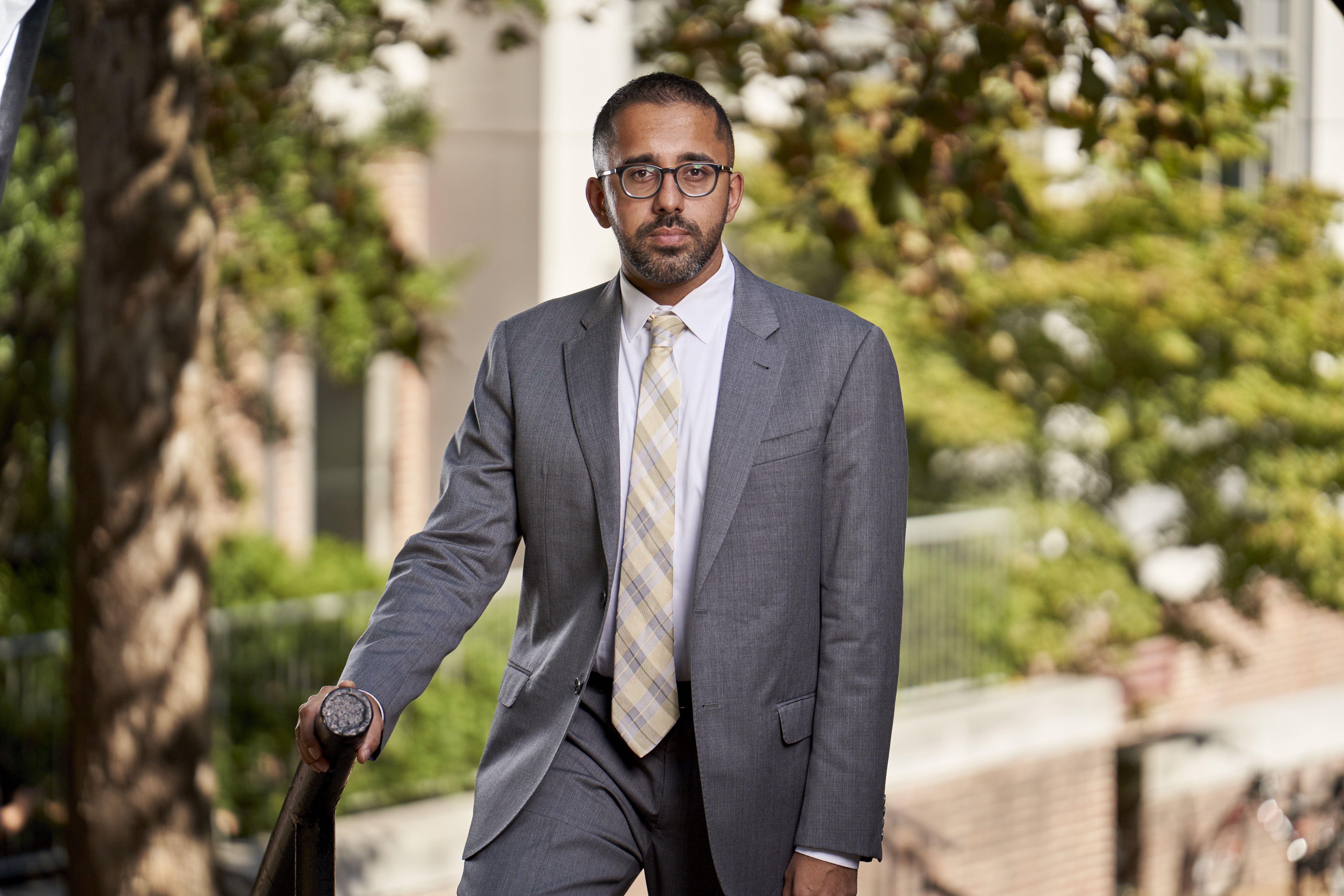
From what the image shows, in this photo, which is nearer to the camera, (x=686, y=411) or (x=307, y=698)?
(x=686, y=411)

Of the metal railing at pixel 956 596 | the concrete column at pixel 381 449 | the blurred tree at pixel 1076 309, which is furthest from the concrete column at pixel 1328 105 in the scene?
the concrete column at pixel 381 449

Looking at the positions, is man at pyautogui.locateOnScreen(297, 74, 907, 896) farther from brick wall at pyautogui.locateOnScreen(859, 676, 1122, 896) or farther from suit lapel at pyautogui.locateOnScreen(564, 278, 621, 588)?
brick wall at pyautogui.locateOnScreen(859, 676, 1122, 896)

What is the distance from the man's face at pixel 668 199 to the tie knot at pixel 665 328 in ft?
0.29

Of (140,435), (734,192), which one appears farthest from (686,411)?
(140,435)

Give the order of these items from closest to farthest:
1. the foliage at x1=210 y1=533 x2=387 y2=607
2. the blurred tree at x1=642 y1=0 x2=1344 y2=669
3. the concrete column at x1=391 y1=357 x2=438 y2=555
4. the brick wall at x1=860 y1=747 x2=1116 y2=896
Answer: the blurred tree at x1=642 y1=0 x2=1344 y2=669
the brick wall at x1=860 y1=747 x2=1116 y2=896
the foliage at x1=210 y1=533 x2=387 y2=607
the concrete column at x1=391 y1=357 x2=438 y2=555

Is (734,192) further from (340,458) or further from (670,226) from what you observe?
(340,458)

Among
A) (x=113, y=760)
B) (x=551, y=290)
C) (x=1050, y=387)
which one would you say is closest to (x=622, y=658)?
(x=113, y=760)

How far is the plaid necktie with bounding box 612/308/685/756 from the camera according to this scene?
241 centimetres

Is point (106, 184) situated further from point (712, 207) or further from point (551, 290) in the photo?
point (551, 290)

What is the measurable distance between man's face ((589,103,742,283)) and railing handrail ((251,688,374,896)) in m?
0.85

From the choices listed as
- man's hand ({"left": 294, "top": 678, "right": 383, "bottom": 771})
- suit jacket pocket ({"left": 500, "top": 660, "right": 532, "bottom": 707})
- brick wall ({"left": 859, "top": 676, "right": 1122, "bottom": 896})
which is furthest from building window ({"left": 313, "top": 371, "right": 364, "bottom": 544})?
man's hand ({"left": 294, "top": 678, "right": 383, "bottom": 771})

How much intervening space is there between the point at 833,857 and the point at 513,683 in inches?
25.0

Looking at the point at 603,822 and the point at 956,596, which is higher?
the point at 603,822

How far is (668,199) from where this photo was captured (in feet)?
7.72
